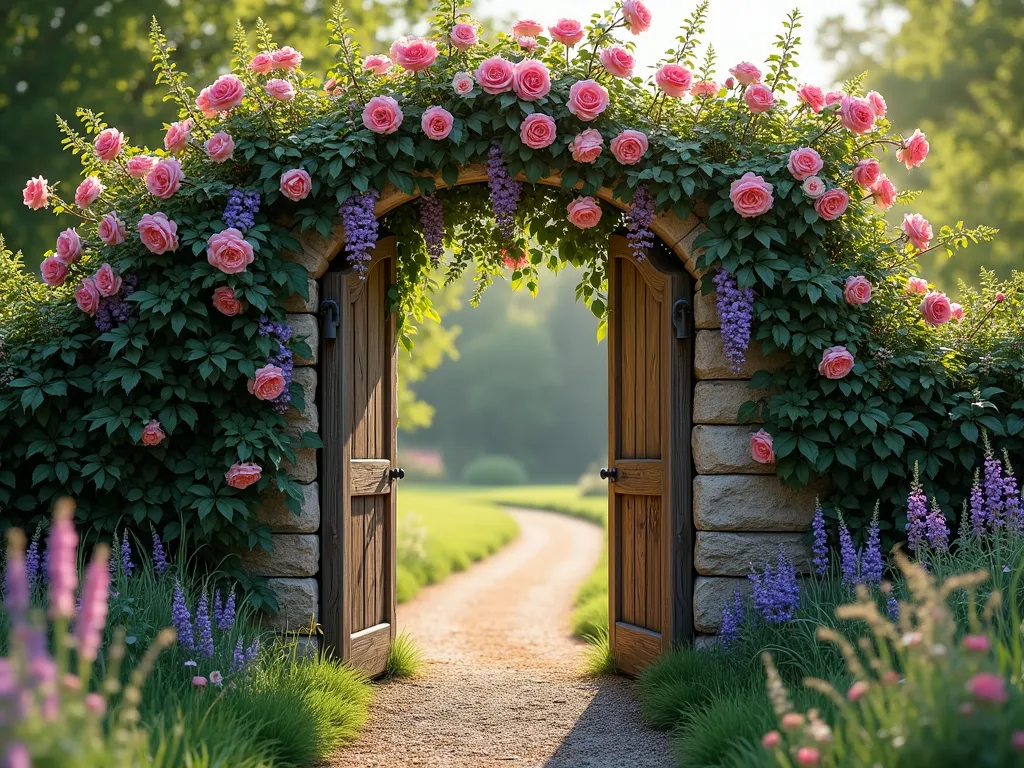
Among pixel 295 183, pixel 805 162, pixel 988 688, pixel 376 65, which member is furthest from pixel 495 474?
pixel 988 688

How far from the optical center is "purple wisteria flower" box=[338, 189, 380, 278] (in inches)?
207

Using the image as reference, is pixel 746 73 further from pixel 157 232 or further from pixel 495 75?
pixel 157 232

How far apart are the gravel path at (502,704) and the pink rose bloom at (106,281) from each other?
2.54m

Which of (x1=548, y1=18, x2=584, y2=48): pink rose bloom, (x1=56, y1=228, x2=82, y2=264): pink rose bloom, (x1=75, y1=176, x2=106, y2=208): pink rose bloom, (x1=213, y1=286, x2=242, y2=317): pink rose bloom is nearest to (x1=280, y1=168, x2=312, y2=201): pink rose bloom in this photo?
(x1=213, y1=286, x2=242, y2=317): pink rose bloom

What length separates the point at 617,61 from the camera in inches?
206

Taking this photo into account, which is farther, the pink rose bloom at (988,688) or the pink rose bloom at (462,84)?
the pink rose bloom at (462,84)

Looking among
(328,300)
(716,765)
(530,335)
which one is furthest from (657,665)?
(530,335)

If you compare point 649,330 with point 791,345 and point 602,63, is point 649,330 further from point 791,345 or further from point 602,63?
point 602,63

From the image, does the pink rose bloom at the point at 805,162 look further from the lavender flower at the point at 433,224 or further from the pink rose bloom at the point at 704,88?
the lavender flower at the point at 433,224

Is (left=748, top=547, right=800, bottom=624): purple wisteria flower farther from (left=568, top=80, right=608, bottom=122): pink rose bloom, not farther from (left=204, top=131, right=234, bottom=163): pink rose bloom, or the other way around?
(left=204, top=131, right=234, bottom=163): pink rose bloom

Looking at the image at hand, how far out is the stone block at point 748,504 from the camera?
532cm

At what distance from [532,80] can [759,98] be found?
3.88 ft

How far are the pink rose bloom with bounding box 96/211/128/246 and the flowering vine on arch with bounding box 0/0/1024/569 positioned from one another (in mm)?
23

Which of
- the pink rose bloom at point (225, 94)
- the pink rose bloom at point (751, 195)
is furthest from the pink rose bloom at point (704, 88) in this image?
the pink rose bloom at point (225, 94)
